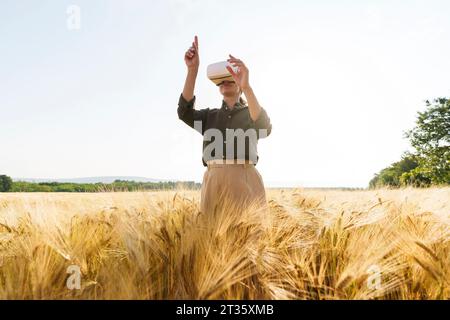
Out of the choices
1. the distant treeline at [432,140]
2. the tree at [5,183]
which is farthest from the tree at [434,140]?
the tree at [5,183]

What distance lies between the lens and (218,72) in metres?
2.07

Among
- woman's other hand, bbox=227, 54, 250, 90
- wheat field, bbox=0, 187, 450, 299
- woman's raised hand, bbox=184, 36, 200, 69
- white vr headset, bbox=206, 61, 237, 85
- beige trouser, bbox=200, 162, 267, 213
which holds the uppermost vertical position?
woman's raised hand, bbox=184, 36, 200, 69

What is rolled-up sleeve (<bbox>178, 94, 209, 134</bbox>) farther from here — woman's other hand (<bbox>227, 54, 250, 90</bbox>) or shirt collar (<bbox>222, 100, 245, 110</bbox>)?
woman's other hand (<bbox>227, 54, 250, 90</bbox>)

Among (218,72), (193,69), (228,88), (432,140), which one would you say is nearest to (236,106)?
(228,88)

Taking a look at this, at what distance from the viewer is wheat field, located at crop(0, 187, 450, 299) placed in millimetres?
1195

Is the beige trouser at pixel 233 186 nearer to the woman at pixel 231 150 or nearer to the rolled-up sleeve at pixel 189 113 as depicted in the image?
the woman at pixel 231 150

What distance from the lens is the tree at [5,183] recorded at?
3366 centimetres

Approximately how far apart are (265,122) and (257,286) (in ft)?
3.28

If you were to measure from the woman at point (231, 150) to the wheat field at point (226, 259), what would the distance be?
17 cm

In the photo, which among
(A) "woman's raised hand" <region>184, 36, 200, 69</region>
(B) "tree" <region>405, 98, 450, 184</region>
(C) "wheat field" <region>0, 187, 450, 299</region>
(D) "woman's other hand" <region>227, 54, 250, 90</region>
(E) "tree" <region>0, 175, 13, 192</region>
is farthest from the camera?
(E) "tree" <region>0, 175, 13, 192</region>

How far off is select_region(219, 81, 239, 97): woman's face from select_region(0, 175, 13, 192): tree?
123 ft

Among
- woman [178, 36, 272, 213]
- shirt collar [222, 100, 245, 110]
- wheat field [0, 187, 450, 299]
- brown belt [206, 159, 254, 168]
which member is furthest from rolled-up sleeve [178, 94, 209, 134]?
wheat field [0, 187, 450, 299]

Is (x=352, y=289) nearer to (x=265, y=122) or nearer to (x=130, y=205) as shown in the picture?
(x=265, y=122)
